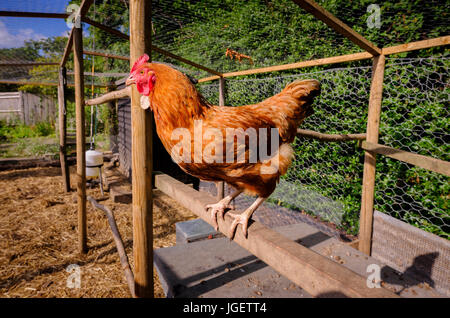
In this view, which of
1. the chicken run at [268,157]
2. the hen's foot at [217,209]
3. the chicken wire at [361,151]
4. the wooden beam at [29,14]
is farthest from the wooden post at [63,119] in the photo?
the hen's foot at [217,209]

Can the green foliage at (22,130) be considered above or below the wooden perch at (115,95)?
below

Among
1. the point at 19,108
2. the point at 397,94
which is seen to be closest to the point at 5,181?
the point at 397,94

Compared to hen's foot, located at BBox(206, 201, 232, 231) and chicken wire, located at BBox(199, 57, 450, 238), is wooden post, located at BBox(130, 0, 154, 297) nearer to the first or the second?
hen's foot, located at BBox(206, 201, 232, 231)

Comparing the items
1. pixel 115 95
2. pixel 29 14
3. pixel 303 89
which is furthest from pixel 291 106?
pixel 29 14

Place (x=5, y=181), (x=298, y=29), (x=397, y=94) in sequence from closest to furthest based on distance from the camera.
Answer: (x=397, y=94) → (x=298, y=29) → (x=5, y=181)

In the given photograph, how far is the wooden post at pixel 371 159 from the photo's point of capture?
198cm

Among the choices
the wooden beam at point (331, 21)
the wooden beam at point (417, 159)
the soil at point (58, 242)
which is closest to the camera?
the wooden beam at point (331, 21)

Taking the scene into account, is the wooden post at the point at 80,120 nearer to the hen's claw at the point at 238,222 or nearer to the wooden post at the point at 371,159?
the hen's claw at the point at 238,222

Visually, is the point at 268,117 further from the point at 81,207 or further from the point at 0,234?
the point at 0,234

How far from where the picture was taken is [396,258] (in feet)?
6.87

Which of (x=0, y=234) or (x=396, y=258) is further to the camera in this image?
(x=0, y=234)

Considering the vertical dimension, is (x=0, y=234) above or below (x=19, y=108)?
below

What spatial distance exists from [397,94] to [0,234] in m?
4.78

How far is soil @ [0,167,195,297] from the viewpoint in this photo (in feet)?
7.31
